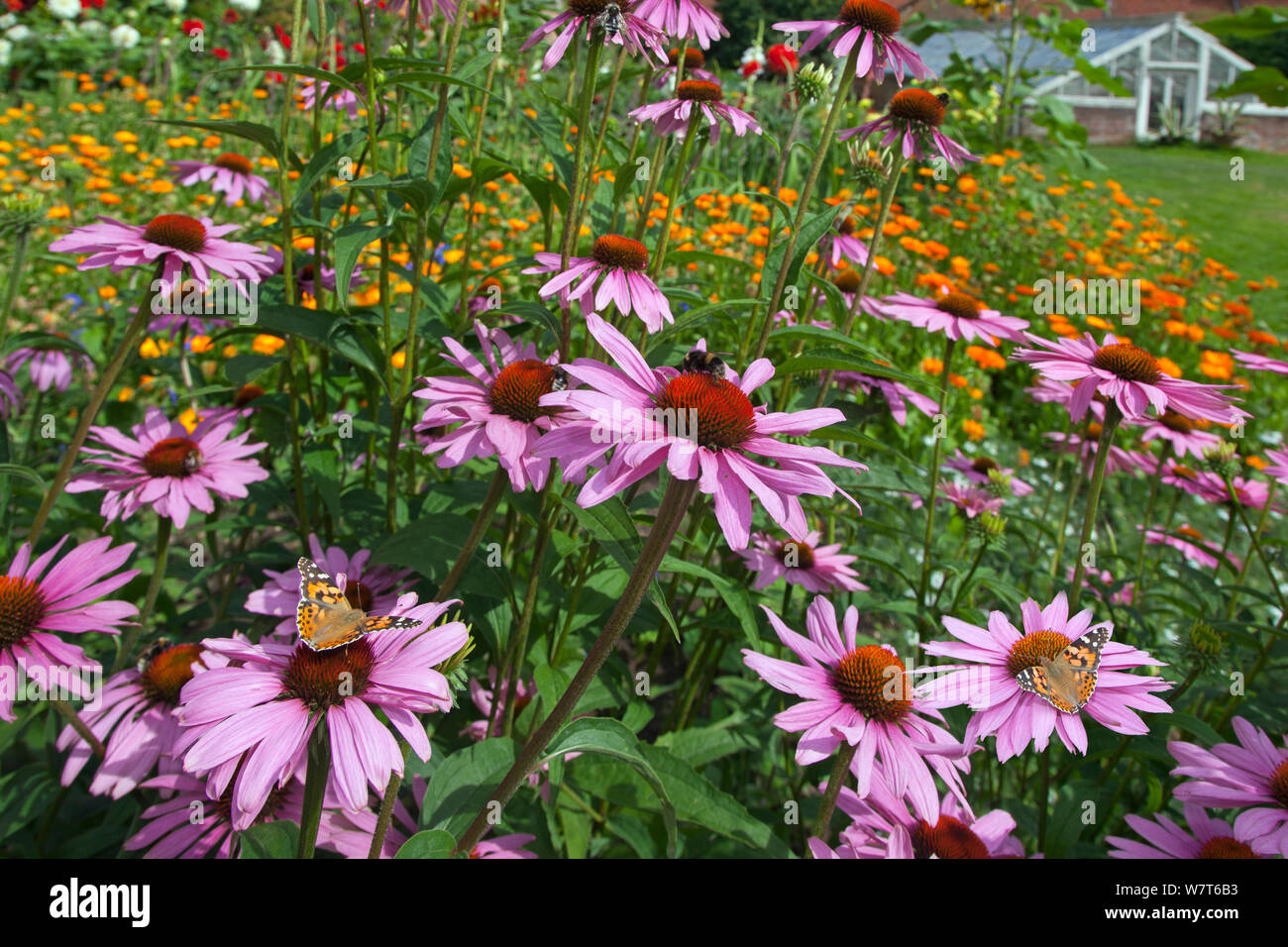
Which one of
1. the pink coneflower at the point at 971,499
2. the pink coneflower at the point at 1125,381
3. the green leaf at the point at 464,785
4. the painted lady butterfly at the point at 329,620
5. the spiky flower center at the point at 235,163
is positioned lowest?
the green leaf at the point at 464,785

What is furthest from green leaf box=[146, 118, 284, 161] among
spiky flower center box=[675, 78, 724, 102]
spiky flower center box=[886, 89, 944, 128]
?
spiky flower center box=[886, 89, 944, 128]

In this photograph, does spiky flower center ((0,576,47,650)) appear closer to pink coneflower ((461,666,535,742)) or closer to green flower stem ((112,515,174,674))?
green flower stem ((112,515,174,674))

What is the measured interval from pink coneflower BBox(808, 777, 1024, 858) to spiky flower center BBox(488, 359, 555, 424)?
2.07ft

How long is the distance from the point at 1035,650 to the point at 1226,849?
1.23ft

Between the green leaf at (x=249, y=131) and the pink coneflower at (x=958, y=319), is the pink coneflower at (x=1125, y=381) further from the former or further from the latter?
the green leaf at (x=249, y=131)

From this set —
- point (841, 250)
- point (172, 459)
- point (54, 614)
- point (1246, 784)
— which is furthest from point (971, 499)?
point (54, 614)

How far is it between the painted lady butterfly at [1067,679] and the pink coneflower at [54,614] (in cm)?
110

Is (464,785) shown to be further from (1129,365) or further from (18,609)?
(1129,365)

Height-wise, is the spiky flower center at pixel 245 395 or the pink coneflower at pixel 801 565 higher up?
the spiky flower center at pixel 245 395

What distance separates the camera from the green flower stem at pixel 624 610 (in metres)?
0.72

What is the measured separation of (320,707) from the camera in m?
0.76

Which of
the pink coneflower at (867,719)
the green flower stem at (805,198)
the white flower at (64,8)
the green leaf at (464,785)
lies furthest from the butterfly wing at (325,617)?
the white flower at (64,8)

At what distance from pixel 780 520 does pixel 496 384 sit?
0.51 meters
